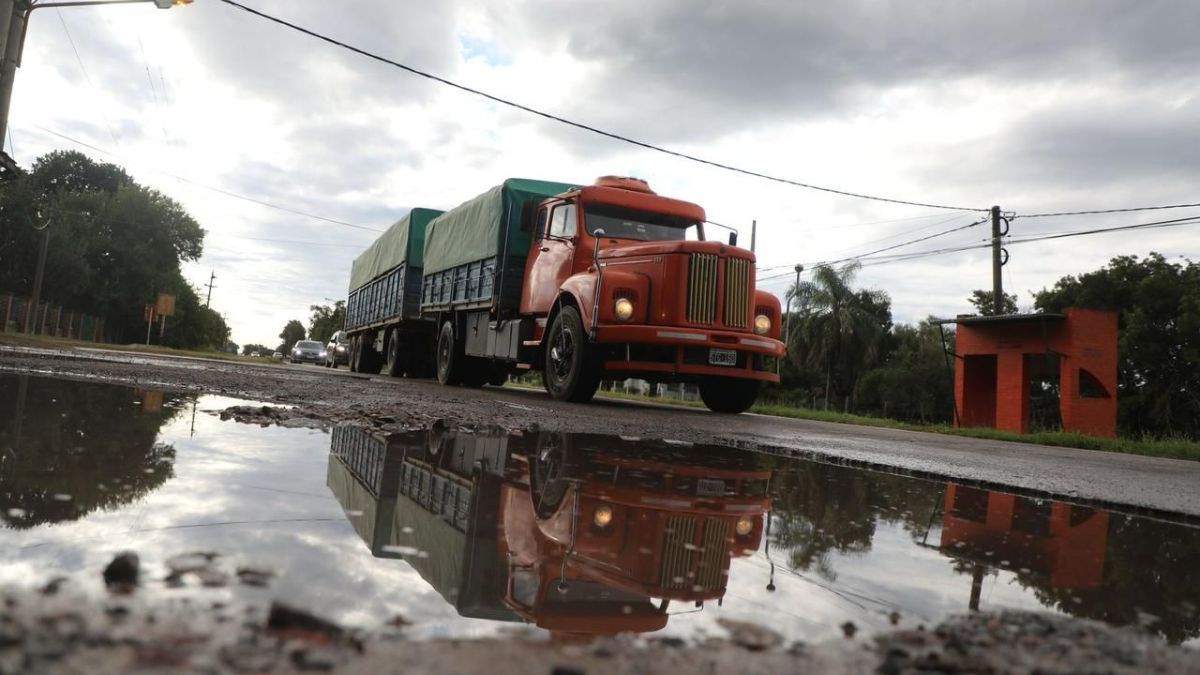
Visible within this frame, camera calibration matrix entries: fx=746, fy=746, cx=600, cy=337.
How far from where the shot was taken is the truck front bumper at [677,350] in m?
8.41

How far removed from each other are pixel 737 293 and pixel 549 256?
265cm

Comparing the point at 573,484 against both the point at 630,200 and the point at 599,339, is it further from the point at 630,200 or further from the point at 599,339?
the point at 630,200

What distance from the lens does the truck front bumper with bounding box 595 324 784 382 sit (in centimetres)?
841

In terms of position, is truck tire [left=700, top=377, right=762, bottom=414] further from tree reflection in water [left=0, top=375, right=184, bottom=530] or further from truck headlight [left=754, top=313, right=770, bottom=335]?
tree reflection in water [left=0, top=375, right=184, bottom=530]

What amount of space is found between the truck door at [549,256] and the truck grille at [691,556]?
7.67m

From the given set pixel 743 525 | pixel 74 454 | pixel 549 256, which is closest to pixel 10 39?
pixel 549 256

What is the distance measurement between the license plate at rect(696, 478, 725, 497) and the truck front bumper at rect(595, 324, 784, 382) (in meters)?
5.57

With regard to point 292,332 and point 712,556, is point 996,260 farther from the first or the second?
point 292,332

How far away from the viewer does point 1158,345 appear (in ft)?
116

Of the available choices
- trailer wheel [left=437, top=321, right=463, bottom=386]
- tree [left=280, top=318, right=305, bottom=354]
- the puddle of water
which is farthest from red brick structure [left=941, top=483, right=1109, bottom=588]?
tree [left=280, top=318, right=305, bottom=354]

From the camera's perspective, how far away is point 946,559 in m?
1.83

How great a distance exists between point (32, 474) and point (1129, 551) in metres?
2.89

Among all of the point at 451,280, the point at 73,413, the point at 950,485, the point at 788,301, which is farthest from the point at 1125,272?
the point at 73,413

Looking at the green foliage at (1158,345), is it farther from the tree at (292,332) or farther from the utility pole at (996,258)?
the tree at (292,332)
